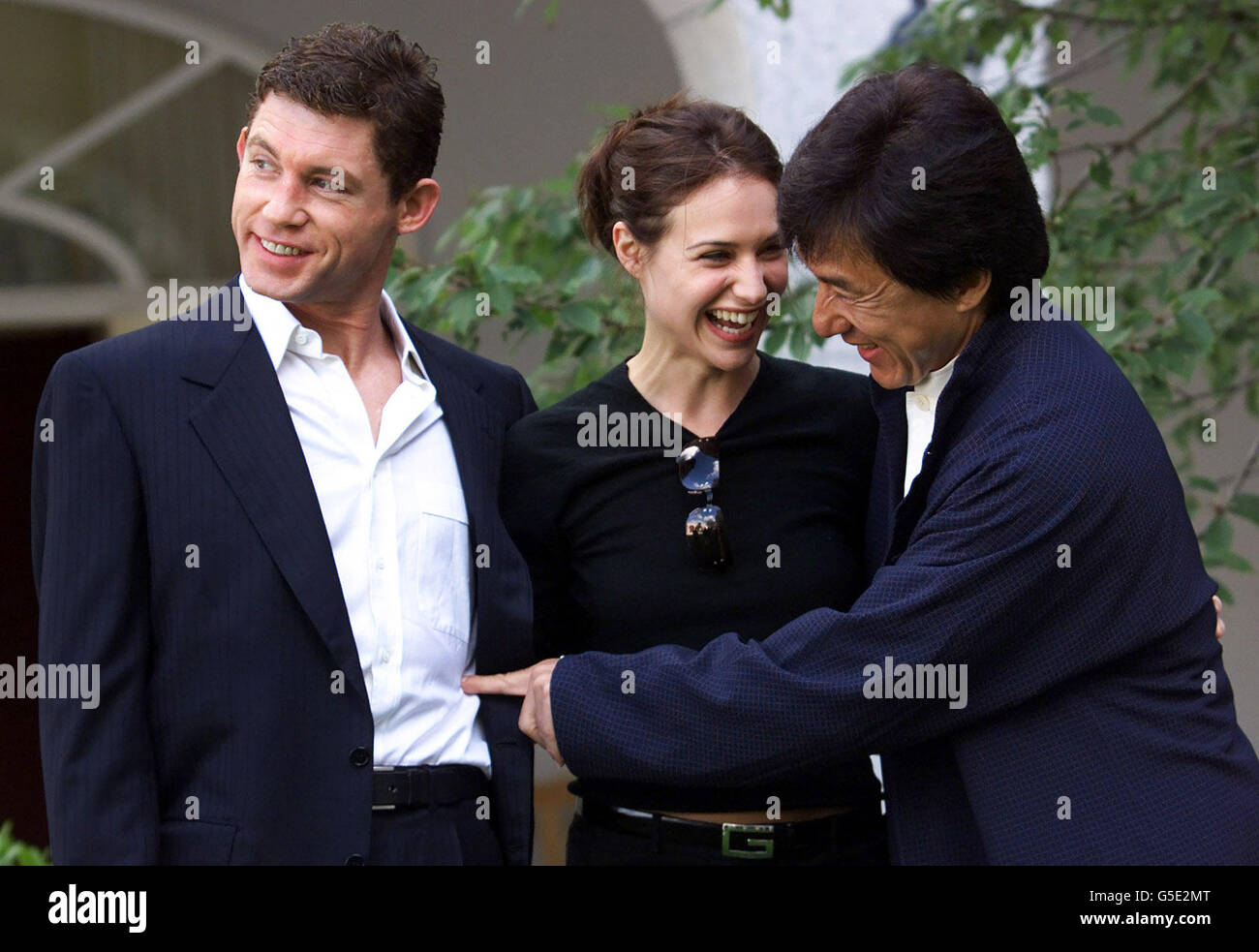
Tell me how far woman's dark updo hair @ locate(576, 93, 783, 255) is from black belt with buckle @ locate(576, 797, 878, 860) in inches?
36.7

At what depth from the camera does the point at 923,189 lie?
2.09 m

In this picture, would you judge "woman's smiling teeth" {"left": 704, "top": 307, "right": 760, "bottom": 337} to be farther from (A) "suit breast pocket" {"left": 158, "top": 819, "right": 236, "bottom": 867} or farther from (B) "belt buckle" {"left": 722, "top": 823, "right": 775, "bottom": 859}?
(A) "suit breast pocket" {"left": 158, "top": 819, "right": 236, "bottom": 867}

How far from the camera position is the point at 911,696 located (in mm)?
2080

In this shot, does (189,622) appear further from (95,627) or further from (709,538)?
(709,538)

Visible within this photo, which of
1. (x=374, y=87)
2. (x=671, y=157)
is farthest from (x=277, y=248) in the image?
(x=671, y=157)

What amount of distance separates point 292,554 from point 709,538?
67 cm

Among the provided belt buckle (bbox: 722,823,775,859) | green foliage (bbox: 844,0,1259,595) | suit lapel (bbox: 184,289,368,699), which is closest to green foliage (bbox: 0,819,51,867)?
suit lapel (bbox: 184,289,368,699)

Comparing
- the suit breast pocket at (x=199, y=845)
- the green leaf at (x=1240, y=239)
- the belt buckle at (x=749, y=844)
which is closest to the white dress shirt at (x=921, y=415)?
the belt buckle at (x=749, y=844)

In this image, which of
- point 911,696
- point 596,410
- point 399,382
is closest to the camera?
point 911,696
